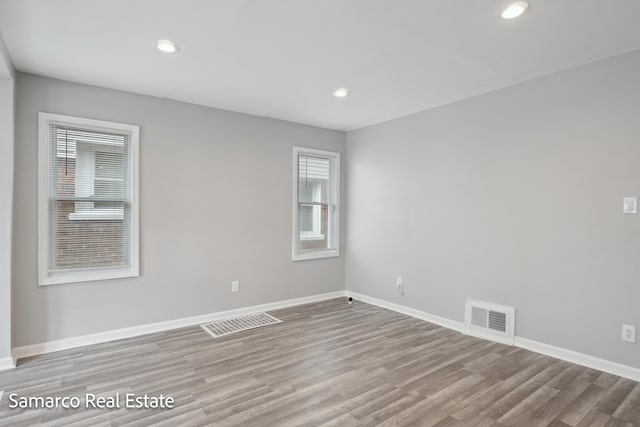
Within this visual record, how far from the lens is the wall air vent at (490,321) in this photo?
132 inches

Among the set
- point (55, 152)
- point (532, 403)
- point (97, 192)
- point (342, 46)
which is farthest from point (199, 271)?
point (532, 403)

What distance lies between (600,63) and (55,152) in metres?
4.83

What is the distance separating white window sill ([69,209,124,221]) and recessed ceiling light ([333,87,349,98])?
254 centimetres

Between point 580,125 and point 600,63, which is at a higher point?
point 600,63

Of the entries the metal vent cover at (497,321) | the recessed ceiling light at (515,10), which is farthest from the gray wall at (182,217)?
the recessed ceiling light at (515,10)

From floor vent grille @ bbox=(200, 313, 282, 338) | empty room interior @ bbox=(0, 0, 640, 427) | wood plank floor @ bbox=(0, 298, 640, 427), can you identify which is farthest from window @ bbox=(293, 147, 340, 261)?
wood plank floor @ bbox=(0, 298, 640, 427)

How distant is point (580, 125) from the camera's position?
9.61 ft

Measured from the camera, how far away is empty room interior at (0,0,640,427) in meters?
2.29

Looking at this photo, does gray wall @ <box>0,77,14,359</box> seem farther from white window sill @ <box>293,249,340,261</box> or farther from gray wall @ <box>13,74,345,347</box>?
white window sill @ <box>293,249,340,261</box>

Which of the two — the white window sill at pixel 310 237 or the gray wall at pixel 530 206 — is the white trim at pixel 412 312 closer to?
the gray wall at pixel 530 206

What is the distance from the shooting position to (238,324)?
3.93 meters

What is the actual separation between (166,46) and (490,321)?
12.6ft

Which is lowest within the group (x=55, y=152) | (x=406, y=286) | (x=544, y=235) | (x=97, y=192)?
(x=406, y=286)

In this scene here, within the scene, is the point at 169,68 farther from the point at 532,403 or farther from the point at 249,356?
the point at 532,403
